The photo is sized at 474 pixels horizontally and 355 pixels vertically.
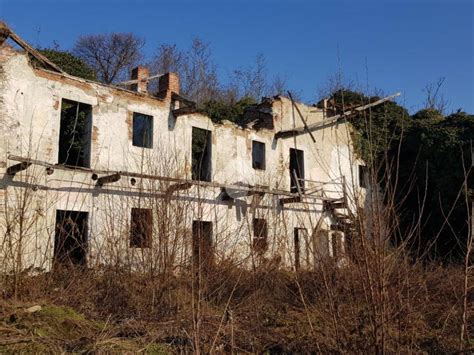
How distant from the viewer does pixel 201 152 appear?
56.5ft

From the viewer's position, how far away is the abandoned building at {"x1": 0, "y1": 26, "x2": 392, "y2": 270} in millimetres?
10656

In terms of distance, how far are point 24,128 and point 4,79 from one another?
1373 millimetres

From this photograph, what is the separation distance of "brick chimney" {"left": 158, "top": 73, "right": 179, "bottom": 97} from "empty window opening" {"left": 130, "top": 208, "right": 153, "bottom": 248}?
5.04m

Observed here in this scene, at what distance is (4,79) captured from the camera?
40.0ft

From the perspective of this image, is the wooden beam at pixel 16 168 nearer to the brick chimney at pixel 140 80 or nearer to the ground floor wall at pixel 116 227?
the ground floor wall at pixel 116 227

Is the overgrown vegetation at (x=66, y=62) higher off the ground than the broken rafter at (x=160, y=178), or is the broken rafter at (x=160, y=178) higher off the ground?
the overgrown vegetation at (x=66, y=62)

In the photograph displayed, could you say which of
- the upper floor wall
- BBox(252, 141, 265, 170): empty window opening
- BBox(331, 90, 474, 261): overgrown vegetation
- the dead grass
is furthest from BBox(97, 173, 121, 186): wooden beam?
BBox(331, 90, 474, 261): overgrown vegetation

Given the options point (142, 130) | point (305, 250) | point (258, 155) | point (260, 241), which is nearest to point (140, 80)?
point (142, 130)

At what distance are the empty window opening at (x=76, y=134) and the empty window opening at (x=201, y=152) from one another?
3911 millimetres

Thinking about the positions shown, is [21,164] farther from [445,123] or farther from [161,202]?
[445,123]

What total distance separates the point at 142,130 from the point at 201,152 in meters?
2.68

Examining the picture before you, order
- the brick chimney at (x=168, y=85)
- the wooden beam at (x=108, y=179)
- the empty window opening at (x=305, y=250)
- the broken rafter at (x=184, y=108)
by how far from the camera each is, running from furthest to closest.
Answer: the brick chimney at (x=168, y=85)
the broken rafter at (x=184, y=108)
the wooden beam at (x=108, y=179)
the empty window opening at (x=305, y=250)

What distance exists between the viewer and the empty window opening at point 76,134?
13828mm

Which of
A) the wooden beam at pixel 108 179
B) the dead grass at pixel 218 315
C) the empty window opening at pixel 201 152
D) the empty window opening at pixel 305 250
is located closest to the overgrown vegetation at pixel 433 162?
the empty window opening at pixel 201 152
